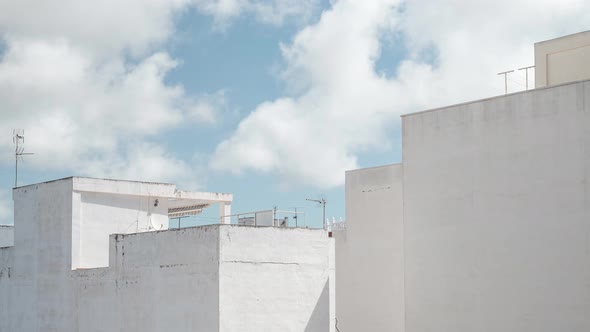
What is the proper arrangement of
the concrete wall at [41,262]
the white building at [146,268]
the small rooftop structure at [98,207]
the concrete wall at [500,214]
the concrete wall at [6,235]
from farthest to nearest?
the concrete wall at [6,235], the concrete wall at [41,262], the small rooftop structure at [98,207], the concrete wall at [500,214], the white building at [146,268]

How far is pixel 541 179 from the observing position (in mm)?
23688

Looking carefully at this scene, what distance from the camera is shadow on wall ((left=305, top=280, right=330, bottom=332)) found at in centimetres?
2383

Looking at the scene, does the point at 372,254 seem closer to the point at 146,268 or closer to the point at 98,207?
the point at 146,268

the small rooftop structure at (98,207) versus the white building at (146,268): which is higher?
the small rooftop structure at (98,207)

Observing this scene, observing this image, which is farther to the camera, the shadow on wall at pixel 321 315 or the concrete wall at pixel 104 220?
the concrete wall at pixel 104 220

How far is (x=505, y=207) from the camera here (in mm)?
24359

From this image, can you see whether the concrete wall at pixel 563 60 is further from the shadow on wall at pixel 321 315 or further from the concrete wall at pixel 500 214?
the shadow on wall at pixel 321 315

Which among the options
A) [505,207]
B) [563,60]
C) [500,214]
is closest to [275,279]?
[500,214]

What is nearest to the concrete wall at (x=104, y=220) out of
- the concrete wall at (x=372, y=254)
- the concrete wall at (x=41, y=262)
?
the concrete wall at (x=41, y=262)

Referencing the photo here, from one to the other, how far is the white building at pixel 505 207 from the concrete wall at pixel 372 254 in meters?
3.20

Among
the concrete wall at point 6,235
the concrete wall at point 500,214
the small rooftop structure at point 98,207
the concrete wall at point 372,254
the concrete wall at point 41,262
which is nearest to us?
the concrete wall at point 500,214

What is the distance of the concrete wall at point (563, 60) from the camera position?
1013 inches

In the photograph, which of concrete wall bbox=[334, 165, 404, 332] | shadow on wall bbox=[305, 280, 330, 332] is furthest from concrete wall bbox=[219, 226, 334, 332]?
concrete wall bbox=[334, 165, 404, 332]

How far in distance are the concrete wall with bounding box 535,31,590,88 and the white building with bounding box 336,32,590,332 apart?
0.10 feet
